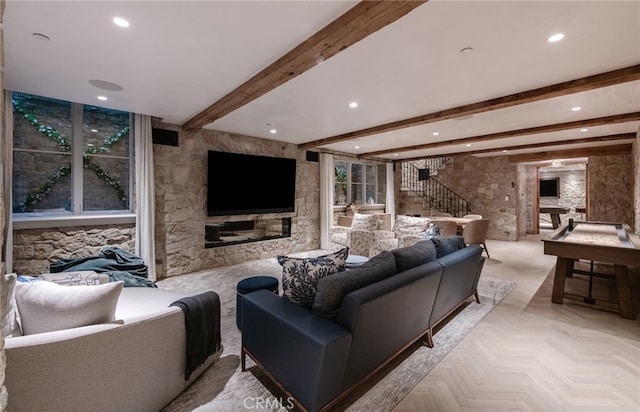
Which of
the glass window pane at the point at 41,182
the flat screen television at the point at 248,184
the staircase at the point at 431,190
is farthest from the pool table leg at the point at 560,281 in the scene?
the glass window pane at the point at 41,182

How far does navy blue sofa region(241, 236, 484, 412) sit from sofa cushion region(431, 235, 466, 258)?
31cm

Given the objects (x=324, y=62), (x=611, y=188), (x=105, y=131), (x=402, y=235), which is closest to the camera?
(x=324, y=62)

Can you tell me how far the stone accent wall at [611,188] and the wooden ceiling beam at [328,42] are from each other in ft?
25.0

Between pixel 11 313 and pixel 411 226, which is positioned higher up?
pixel 411 226

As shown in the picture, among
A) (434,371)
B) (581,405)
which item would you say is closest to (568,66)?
(581,405)

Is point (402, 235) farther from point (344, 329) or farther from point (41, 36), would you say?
point (41, 36)

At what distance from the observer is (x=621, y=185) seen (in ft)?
20.4

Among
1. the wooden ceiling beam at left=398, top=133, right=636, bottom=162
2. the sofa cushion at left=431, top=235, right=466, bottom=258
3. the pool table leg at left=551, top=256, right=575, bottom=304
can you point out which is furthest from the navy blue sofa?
the wooden ceiling beam at left=398, top=133, right=636, bottom=162

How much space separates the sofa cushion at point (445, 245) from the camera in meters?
2.72

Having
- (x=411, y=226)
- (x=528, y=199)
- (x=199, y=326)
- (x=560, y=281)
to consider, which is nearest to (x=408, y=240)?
(x=411, y=226)

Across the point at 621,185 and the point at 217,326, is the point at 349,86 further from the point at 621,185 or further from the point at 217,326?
the point at 621,185

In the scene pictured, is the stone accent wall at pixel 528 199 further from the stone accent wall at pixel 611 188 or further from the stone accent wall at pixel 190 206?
the stone accent wall at pixel 190 206

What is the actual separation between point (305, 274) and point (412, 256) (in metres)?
0.95

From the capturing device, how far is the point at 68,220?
3.54m
